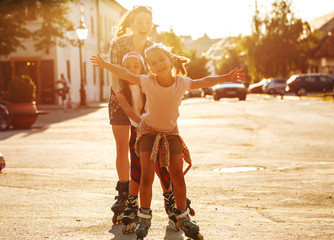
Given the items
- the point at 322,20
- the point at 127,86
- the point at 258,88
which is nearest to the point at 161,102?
the point at 127,86

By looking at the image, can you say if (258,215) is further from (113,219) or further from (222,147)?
(222,147)

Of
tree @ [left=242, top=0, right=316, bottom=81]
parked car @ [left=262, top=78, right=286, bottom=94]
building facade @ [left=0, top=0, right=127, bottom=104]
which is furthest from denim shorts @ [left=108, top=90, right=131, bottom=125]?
tree @ [left=242, top=0, right=316, bottom=81]

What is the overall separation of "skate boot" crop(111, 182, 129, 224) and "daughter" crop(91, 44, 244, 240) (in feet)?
2.16

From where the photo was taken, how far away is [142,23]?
5766mm

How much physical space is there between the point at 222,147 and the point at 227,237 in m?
8.00

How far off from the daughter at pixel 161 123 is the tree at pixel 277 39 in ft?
214

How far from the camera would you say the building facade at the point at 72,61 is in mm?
39625

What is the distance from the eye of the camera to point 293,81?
5406 cm

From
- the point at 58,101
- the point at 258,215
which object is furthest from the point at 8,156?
the point at 58,101

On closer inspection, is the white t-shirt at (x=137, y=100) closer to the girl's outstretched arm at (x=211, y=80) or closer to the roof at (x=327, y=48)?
the girl's outstretched arm at (x=211, y=80)

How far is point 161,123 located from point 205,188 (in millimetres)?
2731

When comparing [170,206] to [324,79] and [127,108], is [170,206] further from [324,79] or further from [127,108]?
[324,79]

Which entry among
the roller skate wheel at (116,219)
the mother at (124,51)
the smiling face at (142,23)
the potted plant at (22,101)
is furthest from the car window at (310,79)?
the roller skate wheel at (116,219)

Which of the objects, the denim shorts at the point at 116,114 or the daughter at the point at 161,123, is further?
the denim shorts at the point at 116,114
